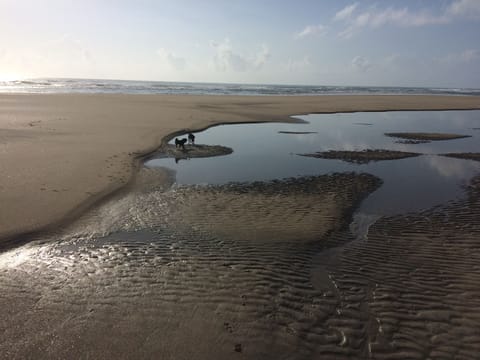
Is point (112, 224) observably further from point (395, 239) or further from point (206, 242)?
point (395, 239)

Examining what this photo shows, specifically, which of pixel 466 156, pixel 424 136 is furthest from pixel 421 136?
pixel 466 156

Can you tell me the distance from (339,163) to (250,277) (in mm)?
11194

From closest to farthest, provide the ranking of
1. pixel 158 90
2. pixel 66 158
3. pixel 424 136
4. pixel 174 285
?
1. pixel 174 285
2. pixel 66 158
3. pixel 424 136
4. pixel 158 90

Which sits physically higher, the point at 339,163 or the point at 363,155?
the point at 363,155

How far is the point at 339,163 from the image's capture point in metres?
16.8

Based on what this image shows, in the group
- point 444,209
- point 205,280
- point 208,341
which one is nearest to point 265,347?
point 208,341

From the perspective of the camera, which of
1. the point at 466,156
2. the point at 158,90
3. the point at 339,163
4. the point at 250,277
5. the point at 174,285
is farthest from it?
the point at 158,90

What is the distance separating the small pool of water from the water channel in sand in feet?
0.68

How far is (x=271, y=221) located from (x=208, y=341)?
16.7ft

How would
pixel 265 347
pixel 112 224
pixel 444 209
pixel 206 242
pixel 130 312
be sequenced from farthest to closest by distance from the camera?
pixel 444 209 → pixel 112 224 → pixel 206 242 → pixel 130 312 → pixel 265 347

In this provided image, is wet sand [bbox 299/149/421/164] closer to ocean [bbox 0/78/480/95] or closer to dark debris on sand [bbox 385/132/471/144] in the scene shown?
dark debris on sand [bbox 385/132/471/144]

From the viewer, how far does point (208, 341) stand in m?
5.21

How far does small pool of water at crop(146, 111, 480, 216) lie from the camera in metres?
12.7

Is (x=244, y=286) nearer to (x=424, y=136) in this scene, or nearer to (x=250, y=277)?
(x=250, y=277)
